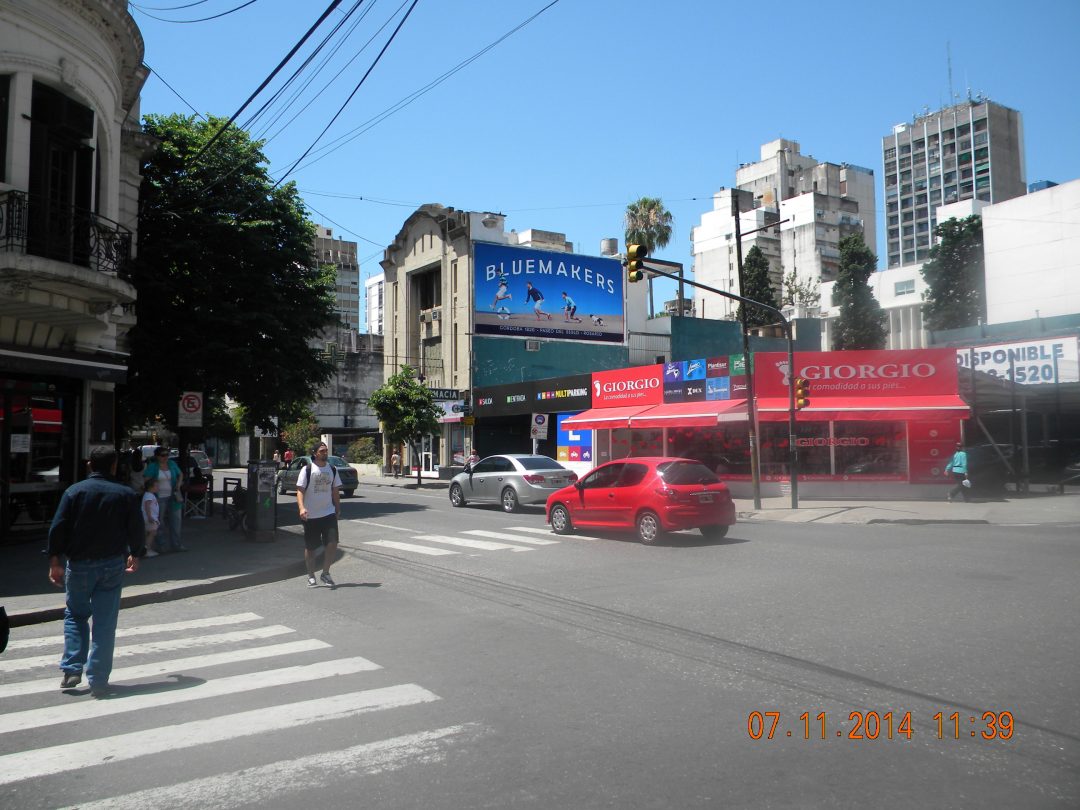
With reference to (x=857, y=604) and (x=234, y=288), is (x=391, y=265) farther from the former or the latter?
(x=857, y=604)

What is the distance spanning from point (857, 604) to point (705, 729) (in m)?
4.43

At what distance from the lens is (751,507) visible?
896 inches

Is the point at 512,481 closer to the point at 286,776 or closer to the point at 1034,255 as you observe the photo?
the point at 286,776

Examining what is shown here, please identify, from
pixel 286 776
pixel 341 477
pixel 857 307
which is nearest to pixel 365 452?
pixel 341 477

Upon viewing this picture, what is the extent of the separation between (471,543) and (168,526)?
522cm

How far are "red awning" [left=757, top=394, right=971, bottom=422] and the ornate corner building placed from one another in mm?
18494

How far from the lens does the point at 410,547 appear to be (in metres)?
14.8

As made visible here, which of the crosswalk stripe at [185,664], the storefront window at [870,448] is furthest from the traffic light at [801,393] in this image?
the crosswalk stripe at [185,664]

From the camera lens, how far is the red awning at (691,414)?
26.1 meters

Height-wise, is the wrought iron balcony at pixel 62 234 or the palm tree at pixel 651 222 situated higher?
the palm tree at pixel 651 222

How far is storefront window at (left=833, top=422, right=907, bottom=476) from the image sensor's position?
2489 cm

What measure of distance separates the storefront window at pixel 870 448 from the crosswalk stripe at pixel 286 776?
22572 millimetres

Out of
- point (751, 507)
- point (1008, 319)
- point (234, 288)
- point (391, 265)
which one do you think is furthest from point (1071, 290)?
point (234, 288)

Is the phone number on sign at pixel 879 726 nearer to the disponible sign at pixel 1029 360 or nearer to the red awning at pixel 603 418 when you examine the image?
the disponible sign at pixel 1029 360
